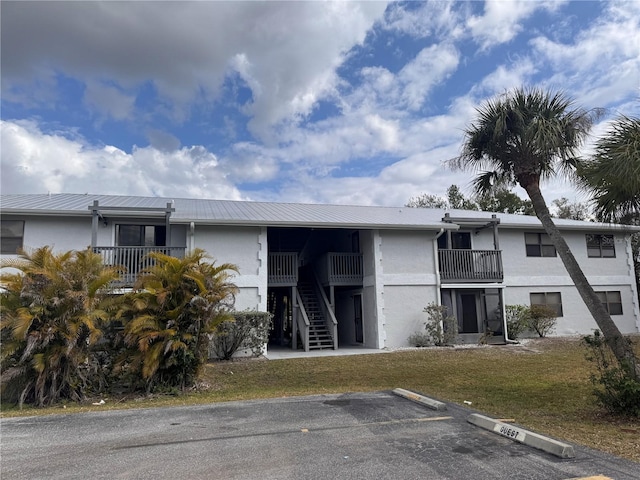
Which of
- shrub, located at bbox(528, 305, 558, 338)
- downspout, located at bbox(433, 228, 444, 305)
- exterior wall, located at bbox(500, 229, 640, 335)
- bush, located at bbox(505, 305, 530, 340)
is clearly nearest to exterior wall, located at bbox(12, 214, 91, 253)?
downspout, located at bbox(433, 228, 444, 305)

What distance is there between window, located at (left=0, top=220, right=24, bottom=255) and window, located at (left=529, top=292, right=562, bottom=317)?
65.2 feet

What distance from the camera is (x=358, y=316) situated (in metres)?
18.3

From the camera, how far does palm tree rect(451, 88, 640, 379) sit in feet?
28.7

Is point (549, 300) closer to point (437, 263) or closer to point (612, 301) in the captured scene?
point (612, 301)

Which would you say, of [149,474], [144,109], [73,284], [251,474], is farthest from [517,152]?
[144,109]

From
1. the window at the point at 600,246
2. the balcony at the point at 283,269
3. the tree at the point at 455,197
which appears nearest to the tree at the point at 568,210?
the tree at the point at 455,197

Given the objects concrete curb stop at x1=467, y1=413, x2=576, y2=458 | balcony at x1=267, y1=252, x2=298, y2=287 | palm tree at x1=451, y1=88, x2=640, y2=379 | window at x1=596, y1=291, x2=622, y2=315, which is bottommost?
concrete curb stop at x1=467, y1=413, x2=576, y2=458

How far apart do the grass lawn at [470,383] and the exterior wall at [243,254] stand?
2.40 metres

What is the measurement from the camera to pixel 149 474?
4.48 m

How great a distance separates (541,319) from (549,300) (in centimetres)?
143

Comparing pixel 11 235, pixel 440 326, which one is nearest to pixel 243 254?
pixel 11 235

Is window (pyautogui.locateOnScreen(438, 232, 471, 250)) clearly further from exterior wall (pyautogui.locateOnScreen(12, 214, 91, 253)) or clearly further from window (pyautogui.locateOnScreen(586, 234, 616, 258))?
exterior wall (pyautogui.locateOnScreen(12, 214, 91, 253))

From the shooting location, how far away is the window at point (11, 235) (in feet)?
45.5

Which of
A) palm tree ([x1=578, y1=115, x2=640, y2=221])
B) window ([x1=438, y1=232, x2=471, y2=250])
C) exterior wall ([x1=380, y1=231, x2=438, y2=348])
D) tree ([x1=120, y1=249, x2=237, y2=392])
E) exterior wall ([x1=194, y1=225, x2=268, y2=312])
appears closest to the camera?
palm tree ([x1=578, y1=115, x2=640, y2=221])
